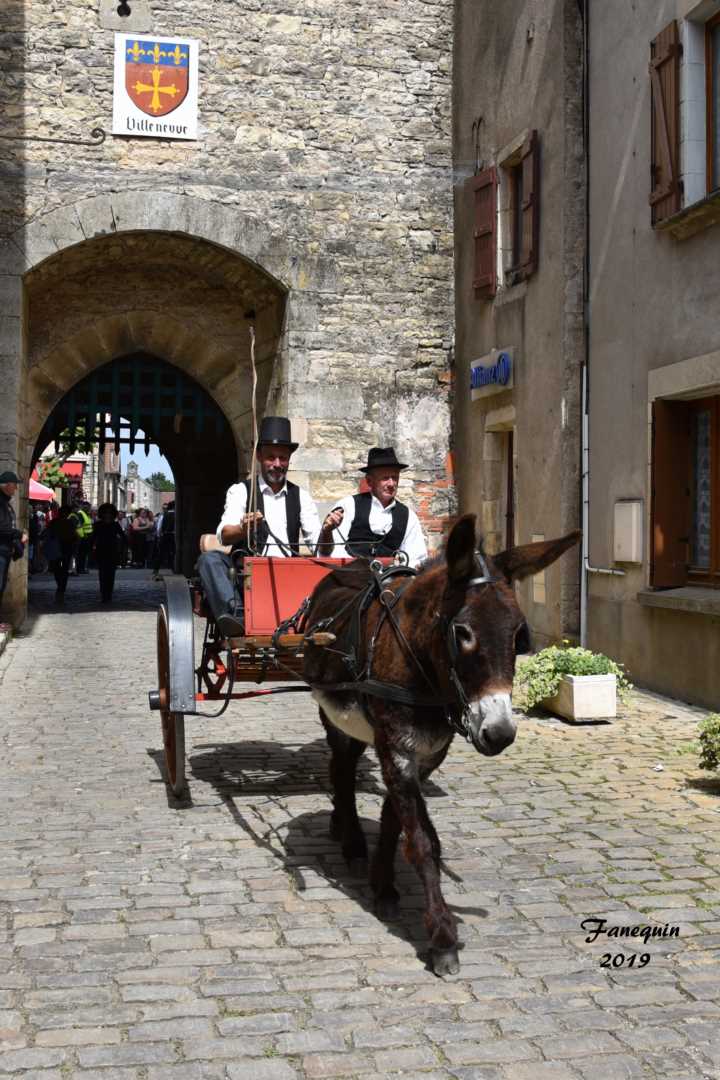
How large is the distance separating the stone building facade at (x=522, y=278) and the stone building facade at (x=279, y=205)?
455 millimetres

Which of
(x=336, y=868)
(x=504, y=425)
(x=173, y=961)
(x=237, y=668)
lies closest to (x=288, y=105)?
(x=504, y=425)

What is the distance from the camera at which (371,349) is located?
13445 mm

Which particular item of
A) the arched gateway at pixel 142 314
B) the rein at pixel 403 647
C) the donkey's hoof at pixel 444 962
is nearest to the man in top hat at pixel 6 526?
the arched gateway at pixel 142 314

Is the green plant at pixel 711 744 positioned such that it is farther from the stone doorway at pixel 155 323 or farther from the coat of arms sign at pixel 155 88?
the coat of arms sign at pixel 155 88

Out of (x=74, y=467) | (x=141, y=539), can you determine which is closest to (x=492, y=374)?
(x=141, y=539)

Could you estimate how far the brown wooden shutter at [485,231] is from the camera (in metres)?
12.5

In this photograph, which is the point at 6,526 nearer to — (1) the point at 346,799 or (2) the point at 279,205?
(2) the point at 279,205

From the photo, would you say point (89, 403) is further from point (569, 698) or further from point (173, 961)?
point (173, 961)

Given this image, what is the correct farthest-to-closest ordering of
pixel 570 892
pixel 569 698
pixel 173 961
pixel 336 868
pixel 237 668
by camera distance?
pixel 569 698
pixel 237 668
pixel 336 868
pixel 570 892
pixel 173 961

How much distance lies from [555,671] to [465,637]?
4.86 m

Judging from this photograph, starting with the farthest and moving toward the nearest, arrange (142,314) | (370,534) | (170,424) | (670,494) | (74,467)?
(74,467)
(170,424)
(142,314)
(670,494)
(370,534)

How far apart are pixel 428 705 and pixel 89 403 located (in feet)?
39.9

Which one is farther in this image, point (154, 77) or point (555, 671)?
point (154, 77)

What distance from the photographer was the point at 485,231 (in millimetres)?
12695
